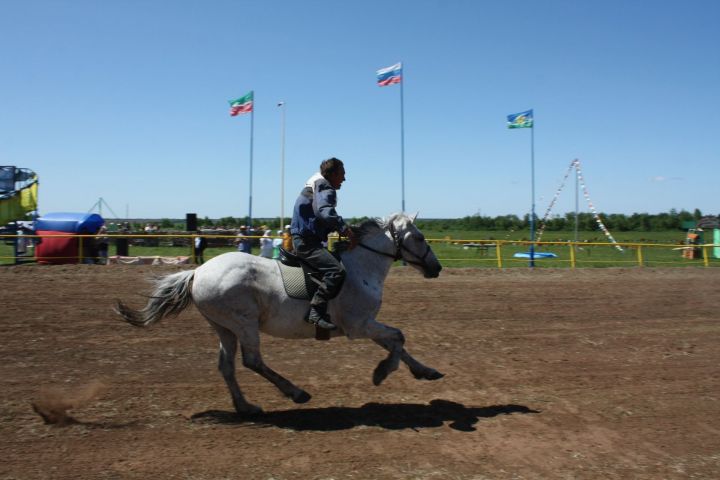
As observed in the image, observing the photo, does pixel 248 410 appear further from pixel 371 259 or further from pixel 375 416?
pixel 371 259

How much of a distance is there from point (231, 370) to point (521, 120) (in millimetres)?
26539

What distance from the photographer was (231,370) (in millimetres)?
6188

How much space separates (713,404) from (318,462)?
502 centimetres

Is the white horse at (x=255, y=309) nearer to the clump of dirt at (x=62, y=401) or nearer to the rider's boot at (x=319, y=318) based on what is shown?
the rider's boot at (x=319, y=318)

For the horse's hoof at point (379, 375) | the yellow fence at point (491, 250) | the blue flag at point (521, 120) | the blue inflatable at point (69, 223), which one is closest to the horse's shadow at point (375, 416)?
the horse's hoof at point (379, 375)

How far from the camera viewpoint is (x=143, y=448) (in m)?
5.12

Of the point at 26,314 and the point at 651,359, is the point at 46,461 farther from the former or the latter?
the point at 651,359

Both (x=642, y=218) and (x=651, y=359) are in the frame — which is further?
(x=642, y=218)

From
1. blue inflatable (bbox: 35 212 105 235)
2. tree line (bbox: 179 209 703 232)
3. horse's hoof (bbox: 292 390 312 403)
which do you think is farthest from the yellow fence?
tree line (bbox: 179 209 703 232)

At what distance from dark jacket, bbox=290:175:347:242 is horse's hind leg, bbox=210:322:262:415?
54.5 inches

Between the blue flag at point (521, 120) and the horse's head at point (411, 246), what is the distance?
24.6 meters

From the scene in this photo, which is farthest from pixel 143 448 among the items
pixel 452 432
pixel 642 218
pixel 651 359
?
pixel 642 218

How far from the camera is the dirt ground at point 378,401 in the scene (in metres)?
4.96

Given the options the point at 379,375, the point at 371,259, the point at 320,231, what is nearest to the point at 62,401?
the point at 320,231
